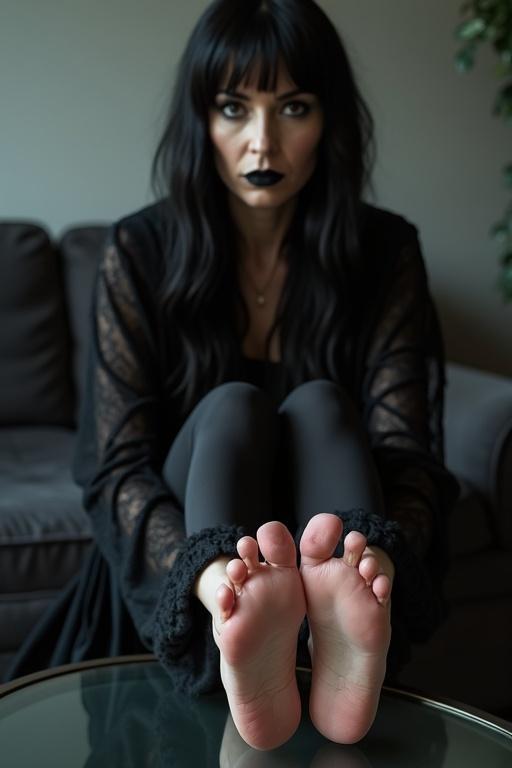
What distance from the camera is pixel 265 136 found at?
1254mm

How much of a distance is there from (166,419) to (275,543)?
23.0 inches

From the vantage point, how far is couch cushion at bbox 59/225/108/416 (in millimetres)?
2008

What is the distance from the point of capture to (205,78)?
1.27 m

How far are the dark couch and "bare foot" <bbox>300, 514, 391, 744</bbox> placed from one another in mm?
707

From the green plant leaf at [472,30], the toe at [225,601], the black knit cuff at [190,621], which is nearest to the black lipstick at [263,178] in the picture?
the black knit cuff at [190,621]

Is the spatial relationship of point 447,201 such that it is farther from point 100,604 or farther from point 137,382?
point 100,604

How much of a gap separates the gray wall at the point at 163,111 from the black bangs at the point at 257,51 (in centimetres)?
83

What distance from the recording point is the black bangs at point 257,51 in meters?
1.24

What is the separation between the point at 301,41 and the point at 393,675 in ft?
2.46

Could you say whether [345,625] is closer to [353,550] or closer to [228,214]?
[353,550]

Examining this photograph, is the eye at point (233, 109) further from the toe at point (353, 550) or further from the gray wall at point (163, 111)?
the gray wall at point (163, 111)

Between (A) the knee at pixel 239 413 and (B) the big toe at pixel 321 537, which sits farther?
(A) the knee at pixel 239 413

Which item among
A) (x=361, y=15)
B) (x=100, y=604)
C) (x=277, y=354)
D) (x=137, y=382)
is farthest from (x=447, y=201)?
(x=100, y=604)

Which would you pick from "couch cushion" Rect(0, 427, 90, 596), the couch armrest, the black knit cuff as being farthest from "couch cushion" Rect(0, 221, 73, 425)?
the black knit cuff
